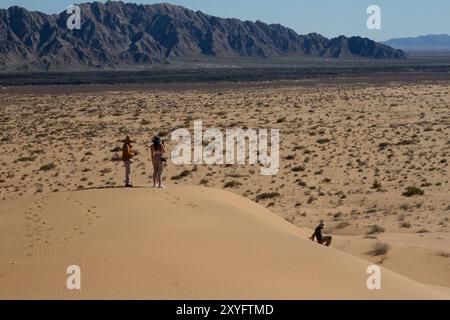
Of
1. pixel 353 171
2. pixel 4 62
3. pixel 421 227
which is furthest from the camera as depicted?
pixel 4 62

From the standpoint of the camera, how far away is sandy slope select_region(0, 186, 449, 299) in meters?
8.95

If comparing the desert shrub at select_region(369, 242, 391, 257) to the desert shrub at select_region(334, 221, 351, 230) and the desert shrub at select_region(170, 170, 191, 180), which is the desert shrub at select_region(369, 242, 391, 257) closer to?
the desert shrub at select_region(334, 221, 351, 230)

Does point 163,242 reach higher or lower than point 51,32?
lower

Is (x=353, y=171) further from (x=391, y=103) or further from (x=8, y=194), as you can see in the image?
(x=391, y=103)

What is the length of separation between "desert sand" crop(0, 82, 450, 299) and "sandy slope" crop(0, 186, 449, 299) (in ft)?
0.11

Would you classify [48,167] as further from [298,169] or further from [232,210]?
[232,210]

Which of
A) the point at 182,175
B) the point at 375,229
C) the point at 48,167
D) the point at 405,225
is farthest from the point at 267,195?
the point at 48,167

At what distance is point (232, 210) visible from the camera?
587 inches

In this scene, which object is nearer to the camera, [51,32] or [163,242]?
[163,242]

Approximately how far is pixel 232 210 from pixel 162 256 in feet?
16.3
